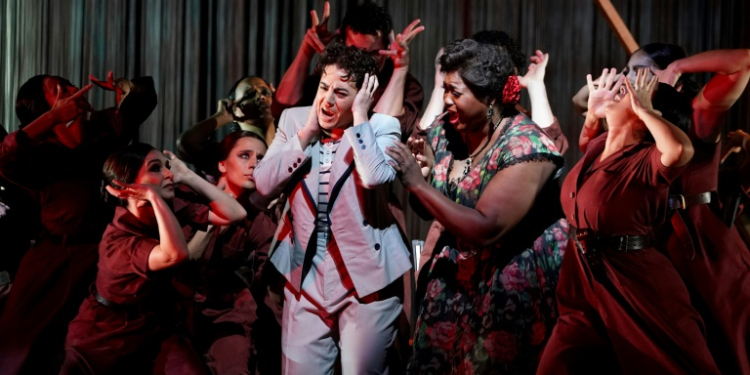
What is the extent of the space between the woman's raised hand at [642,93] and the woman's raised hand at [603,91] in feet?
0.74

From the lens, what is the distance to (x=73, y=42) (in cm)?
540

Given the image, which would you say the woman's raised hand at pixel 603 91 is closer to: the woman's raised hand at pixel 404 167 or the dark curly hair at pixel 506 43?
the dark curly hair at pixel 506 43

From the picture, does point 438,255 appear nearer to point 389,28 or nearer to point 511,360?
point 511,360

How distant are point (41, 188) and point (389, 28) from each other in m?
1.79

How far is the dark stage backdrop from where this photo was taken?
5.39 m

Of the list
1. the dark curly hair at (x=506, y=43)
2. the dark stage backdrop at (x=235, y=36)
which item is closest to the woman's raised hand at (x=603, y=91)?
the dark curly hair at (x=506, y=43)

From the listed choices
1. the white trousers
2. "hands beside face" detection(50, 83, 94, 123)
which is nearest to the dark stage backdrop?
"hands beside face" detection(50, 83, 94, 123)

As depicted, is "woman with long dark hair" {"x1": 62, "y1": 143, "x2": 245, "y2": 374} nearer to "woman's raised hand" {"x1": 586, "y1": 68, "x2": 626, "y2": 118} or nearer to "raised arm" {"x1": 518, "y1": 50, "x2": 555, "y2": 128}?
"raised arm" {"x1": 518, "y1": 50, "x2": 555, "y2": 128}

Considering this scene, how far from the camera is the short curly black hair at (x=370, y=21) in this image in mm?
4012

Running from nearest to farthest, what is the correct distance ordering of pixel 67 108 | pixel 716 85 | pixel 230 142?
pixel 716 85 < pixel 67 108 < pixel 230 142

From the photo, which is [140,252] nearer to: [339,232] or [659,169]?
[339,232]

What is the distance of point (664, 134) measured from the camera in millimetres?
2875

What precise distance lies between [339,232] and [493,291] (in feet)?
1.92

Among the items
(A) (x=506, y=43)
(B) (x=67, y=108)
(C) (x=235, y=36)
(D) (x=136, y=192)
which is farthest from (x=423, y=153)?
(C) (x=235, y=36)
